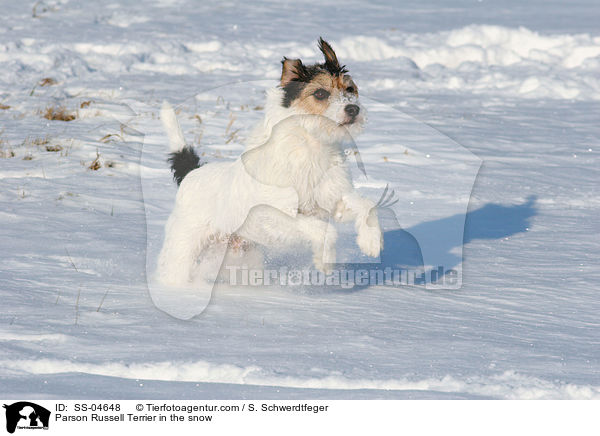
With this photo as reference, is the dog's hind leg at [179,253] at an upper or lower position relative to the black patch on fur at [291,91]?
lower

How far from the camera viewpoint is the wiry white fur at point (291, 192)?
14.9 ft

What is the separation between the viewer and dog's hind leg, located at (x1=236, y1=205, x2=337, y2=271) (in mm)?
4535

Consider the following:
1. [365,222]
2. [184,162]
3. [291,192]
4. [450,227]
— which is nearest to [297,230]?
[291,192]

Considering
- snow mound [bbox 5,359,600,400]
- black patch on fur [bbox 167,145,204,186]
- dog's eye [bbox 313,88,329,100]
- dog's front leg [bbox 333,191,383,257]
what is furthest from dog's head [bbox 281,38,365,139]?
snow mound [bbox 5,359,600,400]

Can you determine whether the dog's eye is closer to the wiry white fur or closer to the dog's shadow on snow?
the wiry white fur

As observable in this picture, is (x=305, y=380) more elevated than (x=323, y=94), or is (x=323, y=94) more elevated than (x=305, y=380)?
(x=323, y=94)

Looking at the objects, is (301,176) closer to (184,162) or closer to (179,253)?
(179,253)

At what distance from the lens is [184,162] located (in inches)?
206

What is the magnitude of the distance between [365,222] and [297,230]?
1.36ft

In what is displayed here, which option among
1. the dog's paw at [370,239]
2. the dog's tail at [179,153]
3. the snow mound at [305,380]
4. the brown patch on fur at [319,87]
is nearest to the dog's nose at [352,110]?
the brown patch on fur at [319,87]

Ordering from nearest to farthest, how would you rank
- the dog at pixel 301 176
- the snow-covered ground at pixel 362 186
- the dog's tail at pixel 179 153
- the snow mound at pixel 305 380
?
1. the snow mound at pixel 305 380
2. the snow-covered ground at pixel 362 186
3. the dog at pixel 301 176
4. the dog's tail at pixel 179 153
